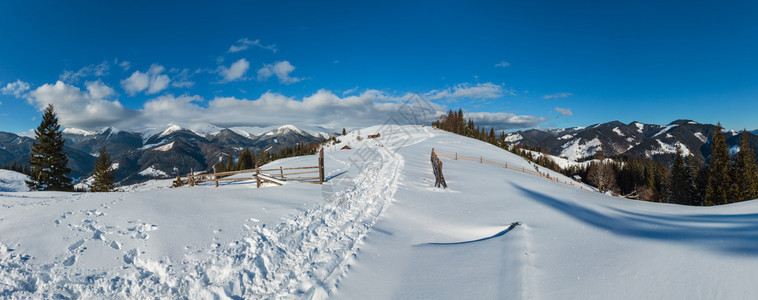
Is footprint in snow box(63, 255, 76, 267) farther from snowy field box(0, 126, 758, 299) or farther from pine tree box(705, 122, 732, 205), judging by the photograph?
pine tree box(705, 122, 732, 205)

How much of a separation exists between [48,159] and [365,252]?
1599 inches

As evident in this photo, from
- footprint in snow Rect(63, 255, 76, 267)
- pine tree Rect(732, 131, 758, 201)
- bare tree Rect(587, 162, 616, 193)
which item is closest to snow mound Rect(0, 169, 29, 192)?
footprint in snow Rect(63, 255, 76, 267)

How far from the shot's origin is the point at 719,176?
1313 inches

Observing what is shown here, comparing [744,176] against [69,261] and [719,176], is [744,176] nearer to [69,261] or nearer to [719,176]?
[719,176]

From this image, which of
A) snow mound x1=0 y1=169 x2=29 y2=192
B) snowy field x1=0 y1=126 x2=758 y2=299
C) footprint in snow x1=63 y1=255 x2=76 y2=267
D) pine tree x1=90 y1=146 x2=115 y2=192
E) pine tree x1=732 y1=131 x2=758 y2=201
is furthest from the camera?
snow mound x1=0 y1=169 x2=29 y2=192

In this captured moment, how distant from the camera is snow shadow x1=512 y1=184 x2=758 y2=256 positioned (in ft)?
15.0

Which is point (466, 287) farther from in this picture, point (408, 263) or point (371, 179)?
point (371, 179)

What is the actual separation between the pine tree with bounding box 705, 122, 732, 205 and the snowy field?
3697 cm

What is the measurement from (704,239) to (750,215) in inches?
126

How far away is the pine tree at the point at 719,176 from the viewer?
32688 millimetres

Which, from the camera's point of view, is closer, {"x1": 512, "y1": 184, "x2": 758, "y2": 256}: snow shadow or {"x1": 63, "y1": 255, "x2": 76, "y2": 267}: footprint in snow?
{"x1": 512, "y1": 184, "x2": 758, "y2": 256}: snow shadow

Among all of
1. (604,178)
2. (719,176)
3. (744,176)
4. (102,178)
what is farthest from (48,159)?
(604,178)

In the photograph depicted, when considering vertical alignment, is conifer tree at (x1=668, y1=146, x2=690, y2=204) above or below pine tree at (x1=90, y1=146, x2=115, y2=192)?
below

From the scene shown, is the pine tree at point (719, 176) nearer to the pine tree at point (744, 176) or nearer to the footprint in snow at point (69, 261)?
the pine tree at point (744, 176)
